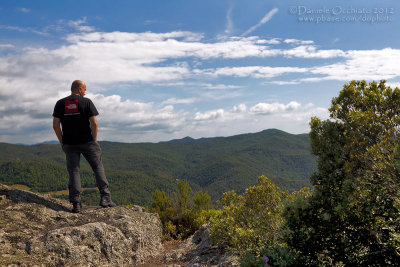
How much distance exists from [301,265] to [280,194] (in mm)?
2387

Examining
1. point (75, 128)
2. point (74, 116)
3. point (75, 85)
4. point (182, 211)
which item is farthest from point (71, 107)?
point (182, 211)

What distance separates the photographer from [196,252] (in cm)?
797

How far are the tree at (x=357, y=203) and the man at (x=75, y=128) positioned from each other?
5975 millimetres

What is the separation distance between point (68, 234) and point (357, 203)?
623 centimetres

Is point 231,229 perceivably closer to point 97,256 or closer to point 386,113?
point 97,256

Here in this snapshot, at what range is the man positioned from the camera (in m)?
7.89

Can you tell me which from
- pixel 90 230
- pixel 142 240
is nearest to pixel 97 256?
pixel 90 230

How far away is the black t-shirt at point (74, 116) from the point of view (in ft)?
25.9

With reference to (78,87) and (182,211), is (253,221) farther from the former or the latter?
(78,87)

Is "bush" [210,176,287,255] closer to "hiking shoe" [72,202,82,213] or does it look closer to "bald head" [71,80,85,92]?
"hiking shoe" [72,202,82,213]

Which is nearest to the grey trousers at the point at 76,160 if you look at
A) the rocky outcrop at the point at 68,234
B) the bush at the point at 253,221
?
the rocky outcrop at the point at 68,234

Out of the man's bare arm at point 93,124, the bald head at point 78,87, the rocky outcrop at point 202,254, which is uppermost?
the bald head at point 78,87

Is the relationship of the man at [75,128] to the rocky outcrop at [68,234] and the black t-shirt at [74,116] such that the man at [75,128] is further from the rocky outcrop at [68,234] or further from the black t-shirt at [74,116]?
the rocky outcrop at [68,234]

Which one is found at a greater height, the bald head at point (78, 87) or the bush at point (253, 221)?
the bald head at point (78, 87)
